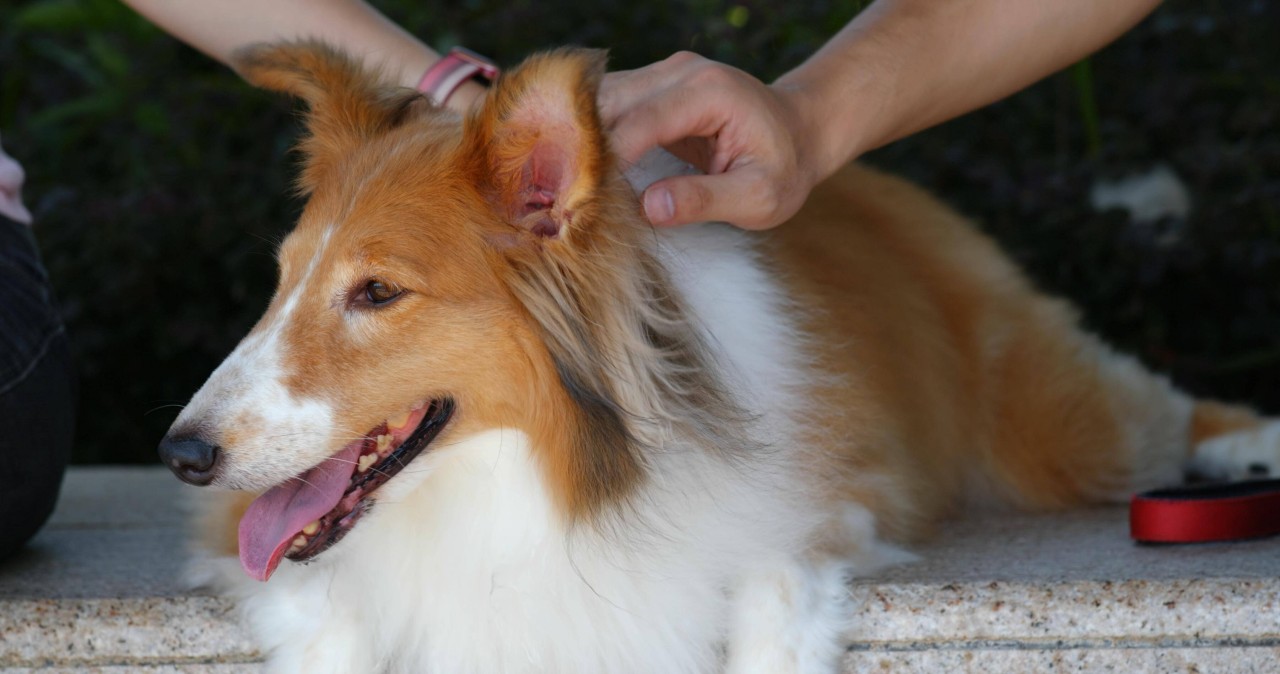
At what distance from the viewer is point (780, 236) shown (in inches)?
115

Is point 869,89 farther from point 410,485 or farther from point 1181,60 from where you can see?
point 1181,60

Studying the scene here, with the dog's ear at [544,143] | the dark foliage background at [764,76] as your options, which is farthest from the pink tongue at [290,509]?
the dark foliage background at [764,76]

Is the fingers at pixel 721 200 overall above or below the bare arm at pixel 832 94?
below

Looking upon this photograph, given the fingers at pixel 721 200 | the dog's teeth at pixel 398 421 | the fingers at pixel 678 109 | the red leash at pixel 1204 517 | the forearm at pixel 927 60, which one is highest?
the forearm at pixel 927 60

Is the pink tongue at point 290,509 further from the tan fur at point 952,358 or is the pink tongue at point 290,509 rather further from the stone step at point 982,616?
the tan fur at point 952,358

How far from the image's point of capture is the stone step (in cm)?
237

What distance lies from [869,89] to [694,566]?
977 millimetres

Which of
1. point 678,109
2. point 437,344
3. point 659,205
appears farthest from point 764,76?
point 437,344

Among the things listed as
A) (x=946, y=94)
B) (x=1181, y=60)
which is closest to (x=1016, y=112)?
(x=1181, y=60)

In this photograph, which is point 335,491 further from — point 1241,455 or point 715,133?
point 1241,455

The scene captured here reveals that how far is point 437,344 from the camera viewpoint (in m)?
2.26

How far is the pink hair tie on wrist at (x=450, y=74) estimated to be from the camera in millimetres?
2938

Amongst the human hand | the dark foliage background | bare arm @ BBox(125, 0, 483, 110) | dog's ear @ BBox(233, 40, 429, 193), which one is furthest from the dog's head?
the dark foliage background

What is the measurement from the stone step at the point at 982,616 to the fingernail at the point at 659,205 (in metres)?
0.80
